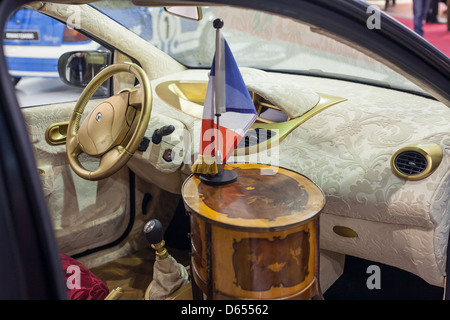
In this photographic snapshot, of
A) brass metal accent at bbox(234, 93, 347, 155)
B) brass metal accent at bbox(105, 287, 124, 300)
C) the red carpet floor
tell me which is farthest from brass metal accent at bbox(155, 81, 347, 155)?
the red carpet floor

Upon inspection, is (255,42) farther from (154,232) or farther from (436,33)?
(436,33)

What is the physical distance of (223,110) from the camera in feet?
3.80

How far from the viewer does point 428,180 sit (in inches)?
47.9

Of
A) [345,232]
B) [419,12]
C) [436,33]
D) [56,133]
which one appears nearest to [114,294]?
[56,133]

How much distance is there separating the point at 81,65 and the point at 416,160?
1.35 meters

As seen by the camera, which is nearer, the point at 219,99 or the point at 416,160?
the point at 219,99

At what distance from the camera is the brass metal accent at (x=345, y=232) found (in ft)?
4.43

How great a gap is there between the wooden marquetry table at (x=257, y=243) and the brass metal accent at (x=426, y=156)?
297 mm

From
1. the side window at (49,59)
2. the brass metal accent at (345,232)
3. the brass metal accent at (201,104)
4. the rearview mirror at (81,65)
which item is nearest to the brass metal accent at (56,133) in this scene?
the side window at (49,59)

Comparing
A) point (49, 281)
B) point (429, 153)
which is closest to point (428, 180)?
point (429, 153)

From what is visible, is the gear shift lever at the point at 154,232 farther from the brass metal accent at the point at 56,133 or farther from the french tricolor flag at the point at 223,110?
the brass metal accent at the point at 56,133

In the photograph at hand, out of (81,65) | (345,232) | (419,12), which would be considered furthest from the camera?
(419,12)

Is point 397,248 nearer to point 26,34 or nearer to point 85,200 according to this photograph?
point 85,200

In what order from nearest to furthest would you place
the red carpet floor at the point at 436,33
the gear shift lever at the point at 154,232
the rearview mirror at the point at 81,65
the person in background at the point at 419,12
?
1. the gear shift lever at the point at 154,232
2. the rearview mirror at the point at 81,65
3. the person in background at the point at 419,12
4. the red carpet floor at the point at 436,33
